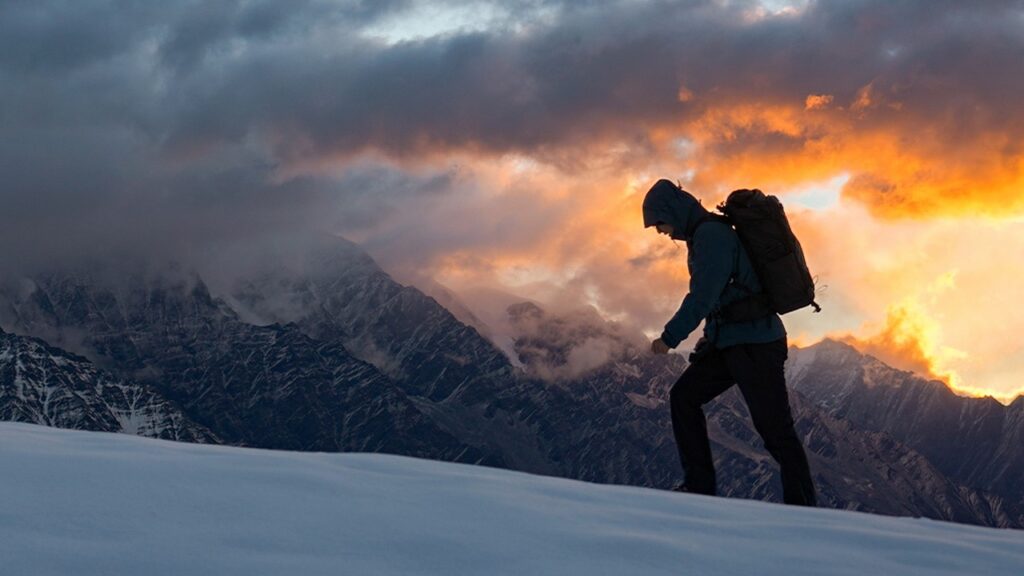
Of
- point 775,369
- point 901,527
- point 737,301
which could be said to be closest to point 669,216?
point 737,301

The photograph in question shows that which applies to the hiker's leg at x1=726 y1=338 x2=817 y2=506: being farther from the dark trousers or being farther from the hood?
the hood

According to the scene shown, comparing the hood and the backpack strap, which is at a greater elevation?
the hood

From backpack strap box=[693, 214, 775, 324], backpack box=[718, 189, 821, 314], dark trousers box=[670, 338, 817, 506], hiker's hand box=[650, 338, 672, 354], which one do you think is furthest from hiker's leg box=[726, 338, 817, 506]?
hiker's hand box=[650, 338, 672, 354]

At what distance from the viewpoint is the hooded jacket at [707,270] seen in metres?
8.75

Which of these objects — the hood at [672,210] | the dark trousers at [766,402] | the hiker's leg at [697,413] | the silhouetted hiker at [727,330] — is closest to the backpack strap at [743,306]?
the silhouetted hiker at [727,330]

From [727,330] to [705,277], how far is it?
52 centimetres

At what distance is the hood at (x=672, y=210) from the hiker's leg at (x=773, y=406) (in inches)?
41.3

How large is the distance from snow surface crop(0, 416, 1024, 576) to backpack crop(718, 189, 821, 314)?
327 cm

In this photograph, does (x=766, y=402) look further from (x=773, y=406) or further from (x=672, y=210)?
(x=672, y=210)

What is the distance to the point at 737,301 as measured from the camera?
29.2ft

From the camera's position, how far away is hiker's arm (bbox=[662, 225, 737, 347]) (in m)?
8.73

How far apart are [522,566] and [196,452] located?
9.05 ft

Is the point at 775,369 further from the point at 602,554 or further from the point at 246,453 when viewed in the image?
the point at 602,554

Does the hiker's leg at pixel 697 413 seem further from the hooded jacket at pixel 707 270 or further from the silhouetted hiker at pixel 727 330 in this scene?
the hooded jacket at pixel 707 270
